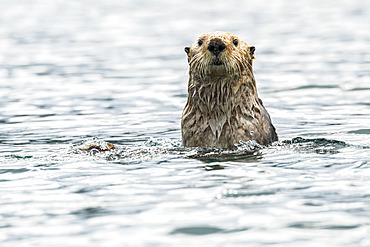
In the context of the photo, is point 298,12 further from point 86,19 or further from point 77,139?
point 77,139

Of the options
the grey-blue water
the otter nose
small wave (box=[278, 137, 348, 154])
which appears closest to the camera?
the grey-blue water

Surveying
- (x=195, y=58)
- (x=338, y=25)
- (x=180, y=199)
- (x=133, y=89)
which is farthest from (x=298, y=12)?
(x=180, y=199)

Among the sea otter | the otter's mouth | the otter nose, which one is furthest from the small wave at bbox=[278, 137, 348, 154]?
the otter nose

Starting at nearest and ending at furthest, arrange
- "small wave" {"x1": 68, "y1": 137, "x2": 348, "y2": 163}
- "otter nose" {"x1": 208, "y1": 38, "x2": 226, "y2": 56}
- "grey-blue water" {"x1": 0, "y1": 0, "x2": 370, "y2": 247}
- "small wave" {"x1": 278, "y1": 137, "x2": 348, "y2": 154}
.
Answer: "grey-blue water" {"x1": 0, "y1": 0, "x2": 370, "y2": 247}
"otter nose" {"x1": 208, "y1": 38, "x2": 226, "y2": 56}
"small wave" {"x1": 68, "y1": 137, "x2": 348, "y2": 163}
"small wave" {"x1": 278, "y1": 137, "x2": 348, "y2": 154}

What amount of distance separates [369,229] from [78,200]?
2.33m

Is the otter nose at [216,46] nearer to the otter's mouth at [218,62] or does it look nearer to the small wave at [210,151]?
the otter's mouth at [218,62]

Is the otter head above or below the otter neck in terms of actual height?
above

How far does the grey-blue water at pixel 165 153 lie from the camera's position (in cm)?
518

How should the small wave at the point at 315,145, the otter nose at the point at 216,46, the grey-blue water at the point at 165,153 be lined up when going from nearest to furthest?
1. the grey-blue water at the point at 165,153
2. the otter nose at the point at 216,46
3. the small wave at the point at 315,145

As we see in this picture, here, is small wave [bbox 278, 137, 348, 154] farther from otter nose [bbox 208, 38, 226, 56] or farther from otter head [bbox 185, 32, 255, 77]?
otter nose [bbox 208, 38, 226, 56]

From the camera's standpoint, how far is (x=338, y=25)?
1027 inches

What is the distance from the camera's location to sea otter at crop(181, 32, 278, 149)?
25.1 ft

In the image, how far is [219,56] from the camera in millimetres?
7328

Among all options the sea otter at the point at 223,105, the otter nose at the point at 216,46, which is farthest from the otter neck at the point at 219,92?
the otter nose at the point at 216,46
